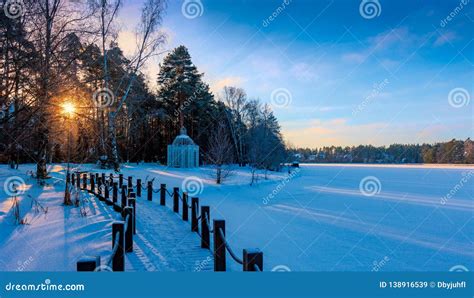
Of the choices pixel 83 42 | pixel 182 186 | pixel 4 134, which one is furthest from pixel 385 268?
pixel 182 186

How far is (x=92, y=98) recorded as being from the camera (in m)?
11.9

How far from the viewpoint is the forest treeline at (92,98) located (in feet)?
17.3

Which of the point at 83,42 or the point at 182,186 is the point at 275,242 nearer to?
the point at 83,42

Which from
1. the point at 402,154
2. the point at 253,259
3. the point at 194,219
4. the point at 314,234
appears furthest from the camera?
the point at 402,154

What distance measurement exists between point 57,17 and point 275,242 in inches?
268

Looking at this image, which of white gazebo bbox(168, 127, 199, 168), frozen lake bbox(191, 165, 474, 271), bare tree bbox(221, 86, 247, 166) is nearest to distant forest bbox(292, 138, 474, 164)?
bare tree bbox(221, 86, 247, 166)

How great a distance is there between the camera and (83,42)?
278 inches

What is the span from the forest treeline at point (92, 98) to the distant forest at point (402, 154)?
22.0 meters

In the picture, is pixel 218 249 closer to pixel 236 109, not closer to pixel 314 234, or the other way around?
pixel 314 234

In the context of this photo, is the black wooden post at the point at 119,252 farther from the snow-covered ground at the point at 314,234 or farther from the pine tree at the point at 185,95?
the pine tree at the point at 185,95

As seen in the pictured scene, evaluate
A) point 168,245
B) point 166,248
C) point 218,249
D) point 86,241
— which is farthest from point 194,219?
point 218,249

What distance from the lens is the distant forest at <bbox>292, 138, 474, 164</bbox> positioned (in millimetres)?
61906

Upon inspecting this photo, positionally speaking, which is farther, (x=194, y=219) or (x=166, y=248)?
(x=194, y=219)

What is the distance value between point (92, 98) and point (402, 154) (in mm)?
93252
